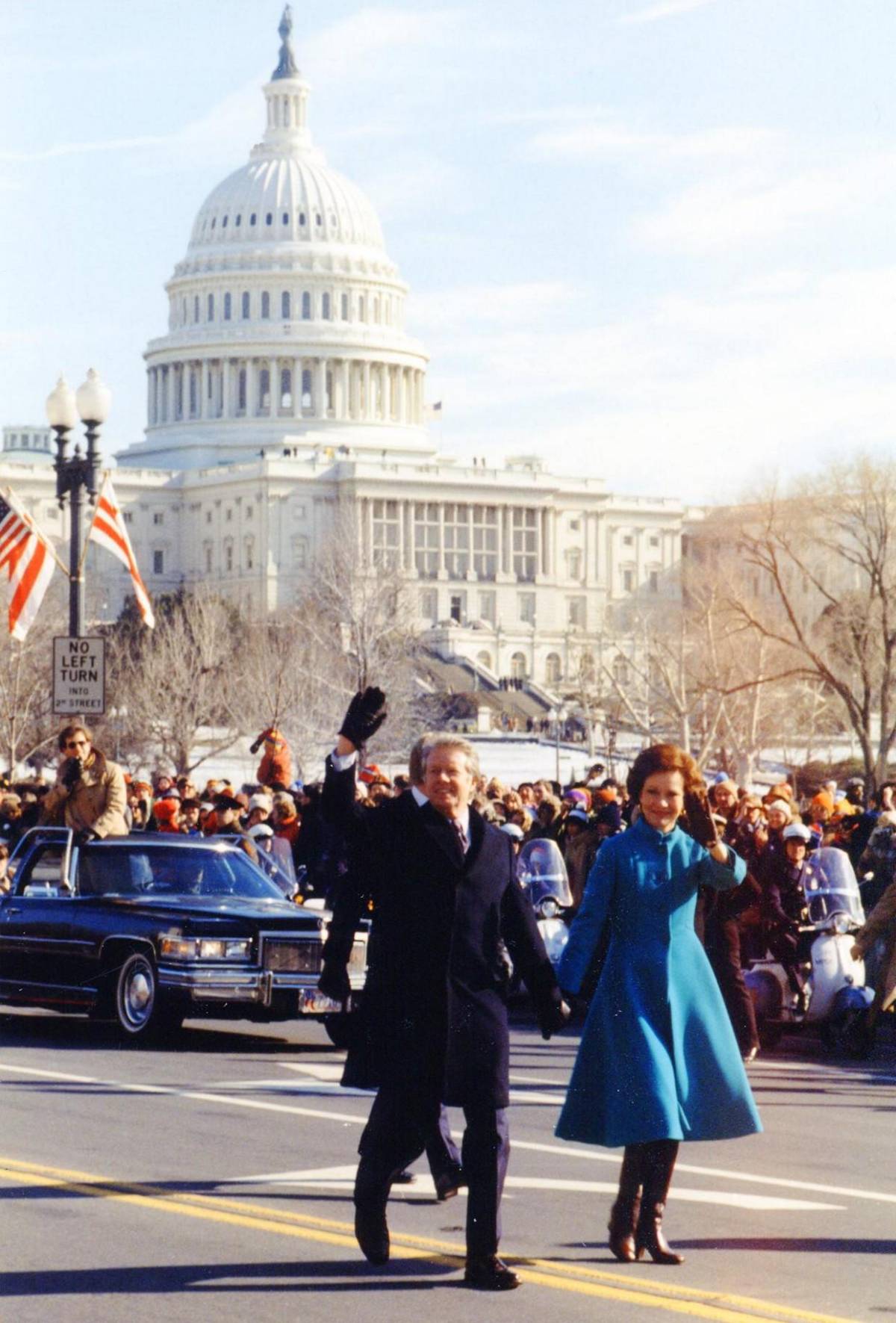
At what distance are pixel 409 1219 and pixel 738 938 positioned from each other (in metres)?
6.89

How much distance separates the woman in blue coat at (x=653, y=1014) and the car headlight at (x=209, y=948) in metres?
7.00

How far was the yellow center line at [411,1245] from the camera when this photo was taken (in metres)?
7.75

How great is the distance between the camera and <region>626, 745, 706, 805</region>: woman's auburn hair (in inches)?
340

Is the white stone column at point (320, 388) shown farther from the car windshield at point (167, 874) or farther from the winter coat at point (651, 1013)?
the winter coat at point (651, 1013)

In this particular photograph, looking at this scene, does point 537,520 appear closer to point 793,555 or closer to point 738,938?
point 793,555

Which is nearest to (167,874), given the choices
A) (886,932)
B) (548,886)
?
(548,886)

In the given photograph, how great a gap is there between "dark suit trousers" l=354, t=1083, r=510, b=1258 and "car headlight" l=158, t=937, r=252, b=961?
23.1ft

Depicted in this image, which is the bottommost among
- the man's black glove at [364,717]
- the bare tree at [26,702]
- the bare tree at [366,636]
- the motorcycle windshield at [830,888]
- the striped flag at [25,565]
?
the motorcycle windshield at [830,888]

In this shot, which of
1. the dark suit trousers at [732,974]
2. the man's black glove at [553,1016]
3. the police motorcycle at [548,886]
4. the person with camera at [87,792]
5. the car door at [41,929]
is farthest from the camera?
the police motorcycle at [548,886]

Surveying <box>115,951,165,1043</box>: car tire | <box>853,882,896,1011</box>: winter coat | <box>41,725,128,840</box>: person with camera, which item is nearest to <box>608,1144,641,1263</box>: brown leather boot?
<box>853,882,896,1011</box>: winter coat

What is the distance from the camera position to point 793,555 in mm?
57781

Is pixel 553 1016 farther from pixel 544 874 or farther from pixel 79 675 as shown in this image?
pixel 79 675

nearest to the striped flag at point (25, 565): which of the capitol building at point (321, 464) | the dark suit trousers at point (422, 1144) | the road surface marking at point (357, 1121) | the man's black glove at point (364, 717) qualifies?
the road surface marking at point (357, 1121)

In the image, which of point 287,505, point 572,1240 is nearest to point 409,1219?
point 572,1240
